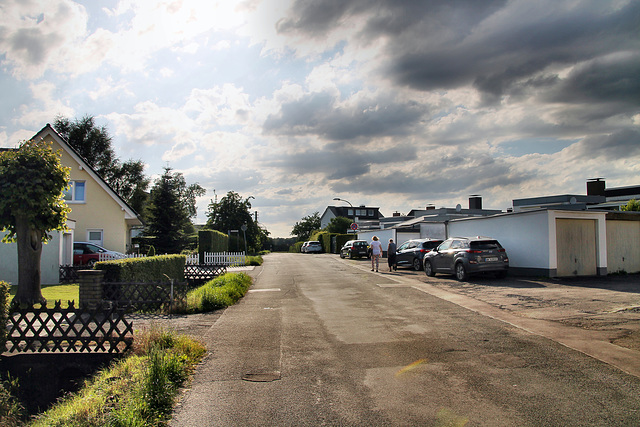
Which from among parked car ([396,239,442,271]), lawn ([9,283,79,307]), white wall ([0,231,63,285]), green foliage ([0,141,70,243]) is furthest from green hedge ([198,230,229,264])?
green foliage ([0,141,70,243])

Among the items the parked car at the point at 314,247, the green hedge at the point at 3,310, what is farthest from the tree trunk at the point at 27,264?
the parked car at the point at 314,247

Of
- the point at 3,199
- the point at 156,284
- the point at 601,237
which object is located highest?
the point at 3,199

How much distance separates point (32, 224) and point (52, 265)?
26.2 ft

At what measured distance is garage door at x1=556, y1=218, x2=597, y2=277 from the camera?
17.2 meters

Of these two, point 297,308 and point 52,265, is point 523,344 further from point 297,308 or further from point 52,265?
point 52,265

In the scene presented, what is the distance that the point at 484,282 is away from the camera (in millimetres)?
16672

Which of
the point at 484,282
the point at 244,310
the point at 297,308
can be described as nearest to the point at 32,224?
the point at 244,310

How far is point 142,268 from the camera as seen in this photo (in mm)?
13828

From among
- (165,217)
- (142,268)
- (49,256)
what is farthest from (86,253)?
(142,268)

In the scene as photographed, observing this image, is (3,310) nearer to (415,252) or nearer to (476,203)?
(415,252)

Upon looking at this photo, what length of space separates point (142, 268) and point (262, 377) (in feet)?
30.4

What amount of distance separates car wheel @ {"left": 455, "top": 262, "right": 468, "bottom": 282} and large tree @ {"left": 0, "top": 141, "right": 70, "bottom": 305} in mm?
13828

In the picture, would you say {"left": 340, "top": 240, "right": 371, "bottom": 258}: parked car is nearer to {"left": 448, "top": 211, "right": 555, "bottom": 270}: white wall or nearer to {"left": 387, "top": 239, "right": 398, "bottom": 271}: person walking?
{"left": 387, "top": 239, "right": 398, "bottom": 271}: person walking

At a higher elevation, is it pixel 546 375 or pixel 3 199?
pixel 3 199
